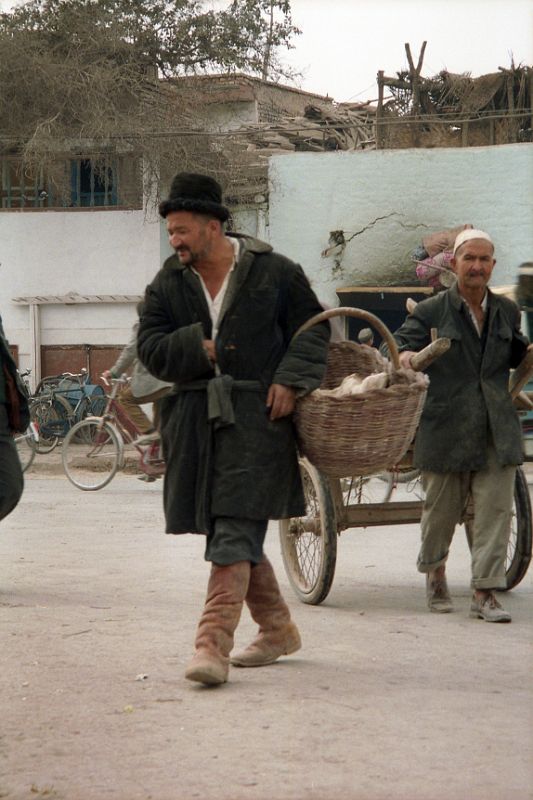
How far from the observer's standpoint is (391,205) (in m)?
24.3

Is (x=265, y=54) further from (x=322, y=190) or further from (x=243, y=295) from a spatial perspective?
(x=243, y=295)

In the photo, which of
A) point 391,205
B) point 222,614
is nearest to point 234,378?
point 222,614

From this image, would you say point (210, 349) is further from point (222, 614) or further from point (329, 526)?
point (329, 526)

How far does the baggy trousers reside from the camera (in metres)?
6.47

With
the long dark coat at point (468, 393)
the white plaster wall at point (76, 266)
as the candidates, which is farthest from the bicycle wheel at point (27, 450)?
the long dark coat at point (468, 393)

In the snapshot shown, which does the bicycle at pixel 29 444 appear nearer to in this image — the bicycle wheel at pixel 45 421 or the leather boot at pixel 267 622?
the bicycle wheel at pixel 45 421

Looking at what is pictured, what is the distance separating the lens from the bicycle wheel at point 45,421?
2078 centimetres

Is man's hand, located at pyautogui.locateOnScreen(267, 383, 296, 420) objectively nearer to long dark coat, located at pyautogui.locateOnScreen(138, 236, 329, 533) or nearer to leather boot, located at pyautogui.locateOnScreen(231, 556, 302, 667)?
long dark coat, located at pyautogui.locateOnScreen(138, 236, 329, 533)

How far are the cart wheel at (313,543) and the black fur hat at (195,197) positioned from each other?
1.98 metres

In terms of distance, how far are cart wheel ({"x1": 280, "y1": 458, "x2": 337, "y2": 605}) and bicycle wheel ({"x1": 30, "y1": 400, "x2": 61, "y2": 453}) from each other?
44.8 ft

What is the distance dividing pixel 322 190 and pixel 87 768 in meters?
21.4

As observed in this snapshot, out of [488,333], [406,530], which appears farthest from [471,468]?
[406,530]

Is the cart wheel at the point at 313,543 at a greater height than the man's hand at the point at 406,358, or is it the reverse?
the man's hand at the point at 406,358

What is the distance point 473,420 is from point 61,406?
16.1m
